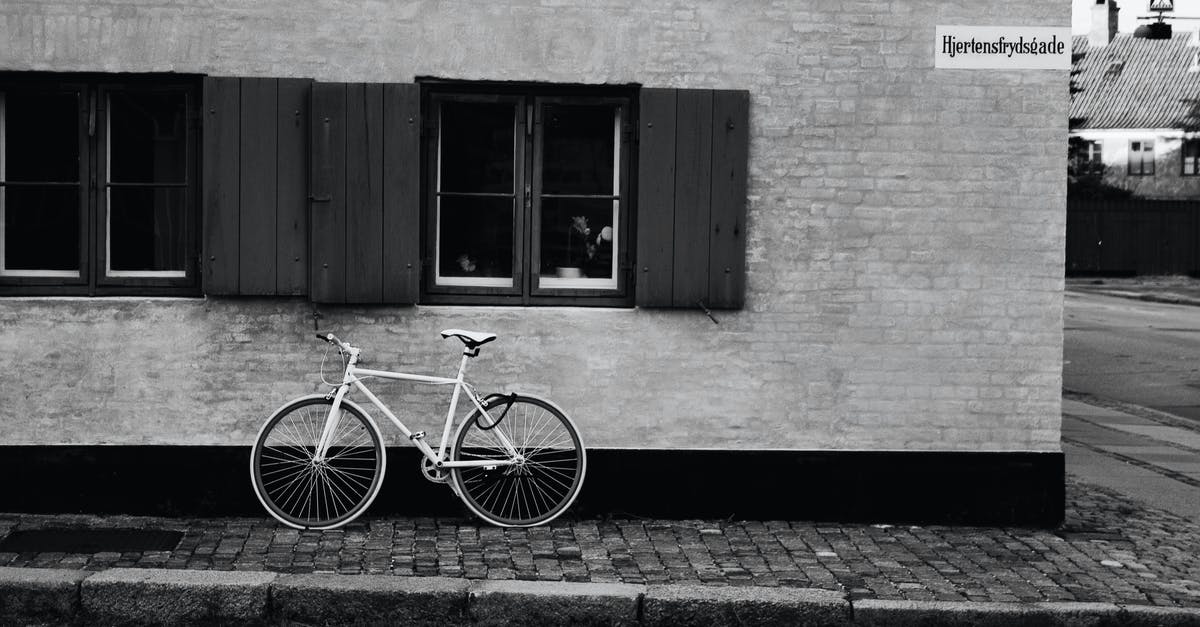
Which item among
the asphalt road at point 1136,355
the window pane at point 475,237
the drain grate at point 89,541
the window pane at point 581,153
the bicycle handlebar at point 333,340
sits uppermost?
the window pane at point 581,153

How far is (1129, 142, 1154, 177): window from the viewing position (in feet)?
201

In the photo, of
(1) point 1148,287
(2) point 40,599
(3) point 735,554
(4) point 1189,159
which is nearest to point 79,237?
(2) point 40,599

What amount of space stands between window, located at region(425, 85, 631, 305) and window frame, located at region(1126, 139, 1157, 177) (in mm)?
57681

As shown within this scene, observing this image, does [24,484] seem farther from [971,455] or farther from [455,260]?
[971,455]

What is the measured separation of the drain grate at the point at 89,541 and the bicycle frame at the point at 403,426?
91cm

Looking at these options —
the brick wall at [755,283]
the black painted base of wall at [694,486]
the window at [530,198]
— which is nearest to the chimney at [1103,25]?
the brick wall at [755,283]

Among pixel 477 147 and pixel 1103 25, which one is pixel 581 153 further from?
pixel 1103 25

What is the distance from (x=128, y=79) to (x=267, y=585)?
10.5 feet

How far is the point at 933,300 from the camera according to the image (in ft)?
27.0

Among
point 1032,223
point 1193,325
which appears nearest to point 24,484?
point 1032,223

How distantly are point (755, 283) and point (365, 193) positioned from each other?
2208 mm

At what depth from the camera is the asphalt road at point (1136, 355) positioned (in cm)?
1650

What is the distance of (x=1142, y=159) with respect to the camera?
202 ft

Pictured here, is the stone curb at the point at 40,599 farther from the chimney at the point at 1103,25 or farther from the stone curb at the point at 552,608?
the chimney at the point at 1103,25
